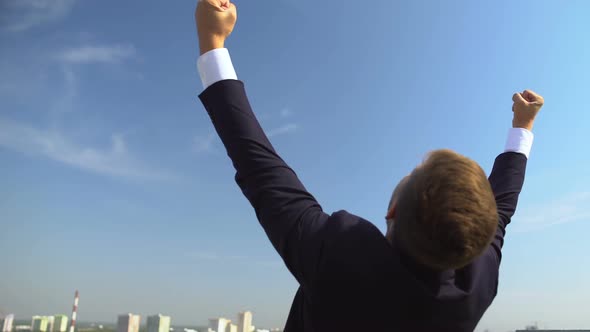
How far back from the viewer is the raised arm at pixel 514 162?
143 cm

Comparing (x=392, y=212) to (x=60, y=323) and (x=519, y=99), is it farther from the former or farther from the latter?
(x=60, y=323)

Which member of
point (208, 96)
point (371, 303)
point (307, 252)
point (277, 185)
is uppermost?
point (208, 96)

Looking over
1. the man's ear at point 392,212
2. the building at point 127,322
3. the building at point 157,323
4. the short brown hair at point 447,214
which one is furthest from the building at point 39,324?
the short brown hair at point 447,214

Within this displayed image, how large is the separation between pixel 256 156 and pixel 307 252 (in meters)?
0.26

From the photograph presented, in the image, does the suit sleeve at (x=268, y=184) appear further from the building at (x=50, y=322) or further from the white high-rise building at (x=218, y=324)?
the building at (x=50, y=322)

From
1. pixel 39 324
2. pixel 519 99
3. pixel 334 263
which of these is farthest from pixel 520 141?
pixel 39 324

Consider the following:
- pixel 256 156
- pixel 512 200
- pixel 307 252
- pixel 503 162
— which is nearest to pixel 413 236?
pixel 307 252

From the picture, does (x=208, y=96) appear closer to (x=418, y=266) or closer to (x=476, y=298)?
(x=418, y=266)

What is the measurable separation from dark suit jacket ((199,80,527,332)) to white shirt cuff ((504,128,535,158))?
0.76 meters

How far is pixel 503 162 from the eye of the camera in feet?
5.22

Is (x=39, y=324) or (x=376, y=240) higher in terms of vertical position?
(x=39, y=324)

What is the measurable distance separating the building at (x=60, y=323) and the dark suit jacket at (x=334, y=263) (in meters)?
73.5

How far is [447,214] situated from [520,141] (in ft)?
3.41

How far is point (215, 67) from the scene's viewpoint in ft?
3.59
